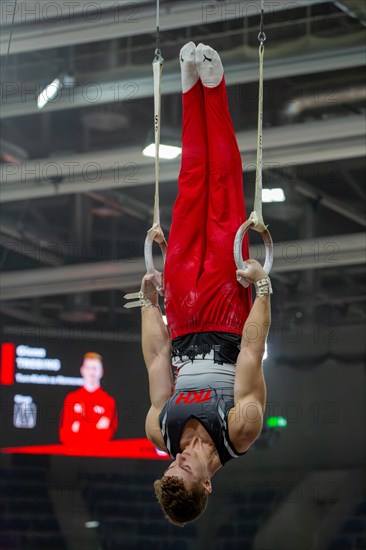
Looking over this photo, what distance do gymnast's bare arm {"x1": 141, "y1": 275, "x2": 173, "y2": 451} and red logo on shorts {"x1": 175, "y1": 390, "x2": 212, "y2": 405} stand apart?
0.63 feet

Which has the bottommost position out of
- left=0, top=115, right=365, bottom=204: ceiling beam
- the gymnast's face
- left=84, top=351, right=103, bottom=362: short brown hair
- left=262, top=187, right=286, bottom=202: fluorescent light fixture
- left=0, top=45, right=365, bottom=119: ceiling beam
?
the gymnast's face

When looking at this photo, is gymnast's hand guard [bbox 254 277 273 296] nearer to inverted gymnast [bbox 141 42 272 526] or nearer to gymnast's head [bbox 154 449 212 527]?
inverted gymnast [bbox 141 42 272 526]

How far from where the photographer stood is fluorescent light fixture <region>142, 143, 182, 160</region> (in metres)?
8.96

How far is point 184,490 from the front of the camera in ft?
11.8

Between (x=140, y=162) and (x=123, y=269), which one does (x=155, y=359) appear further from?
(x=123, y=269)

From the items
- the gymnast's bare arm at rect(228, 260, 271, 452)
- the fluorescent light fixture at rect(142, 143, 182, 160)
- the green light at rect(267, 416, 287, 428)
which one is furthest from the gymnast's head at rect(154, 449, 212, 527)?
the green light at rect(267, 416, 287, 428)

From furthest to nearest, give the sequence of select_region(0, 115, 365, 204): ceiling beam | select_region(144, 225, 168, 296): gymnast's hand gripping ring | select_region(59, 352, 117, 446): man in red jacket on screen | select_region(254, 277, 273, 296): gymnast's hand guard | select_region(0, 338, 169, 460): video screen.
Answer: select_region(59, 352, 117, 446): man in red jacket on screen, select_region(0, 338, 169, 460): video screen, select_region(0, 115, 365, 204): ceiling beam, select_region(144, 225, 168, 296): gymnast's hand gripping ring, select_region(254, 277, 273, 296): gymnast's hand guard

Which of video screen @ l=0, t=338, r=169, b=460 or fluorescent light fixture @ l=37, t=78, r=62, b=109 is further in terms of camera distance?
video screen @ l=0, t=338, r=169, b=460

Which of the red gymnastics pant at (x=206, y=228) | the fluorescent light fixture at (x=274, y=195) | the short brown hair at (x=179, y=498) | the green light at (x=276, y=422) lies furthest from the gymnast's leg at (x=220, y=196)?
the green light at (x=276, y=422)

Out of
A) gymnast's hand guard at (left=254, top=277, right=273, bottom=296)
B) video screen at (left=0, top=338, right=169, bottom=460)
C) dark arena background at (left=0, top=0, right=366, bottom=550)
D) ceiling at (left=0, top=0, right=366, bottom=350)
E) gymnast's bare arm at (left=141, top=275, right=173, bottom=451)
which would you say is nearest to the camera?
gymnast's hand guard at (left=254, top=277, right=273, bottom=296)

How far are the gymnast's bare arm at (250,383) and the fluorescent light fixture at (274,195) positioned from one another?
616 cm

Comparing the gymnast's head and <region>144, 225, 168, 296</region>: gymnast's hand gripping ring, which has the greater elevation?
<region>144, 225, 168, 296</region>: gymnast's hand gripping ring

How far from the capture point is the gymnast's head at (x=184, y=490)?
3613 mm

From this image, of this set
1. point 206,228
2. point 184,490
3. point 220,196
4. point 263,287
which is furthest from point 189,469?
point 220,196
